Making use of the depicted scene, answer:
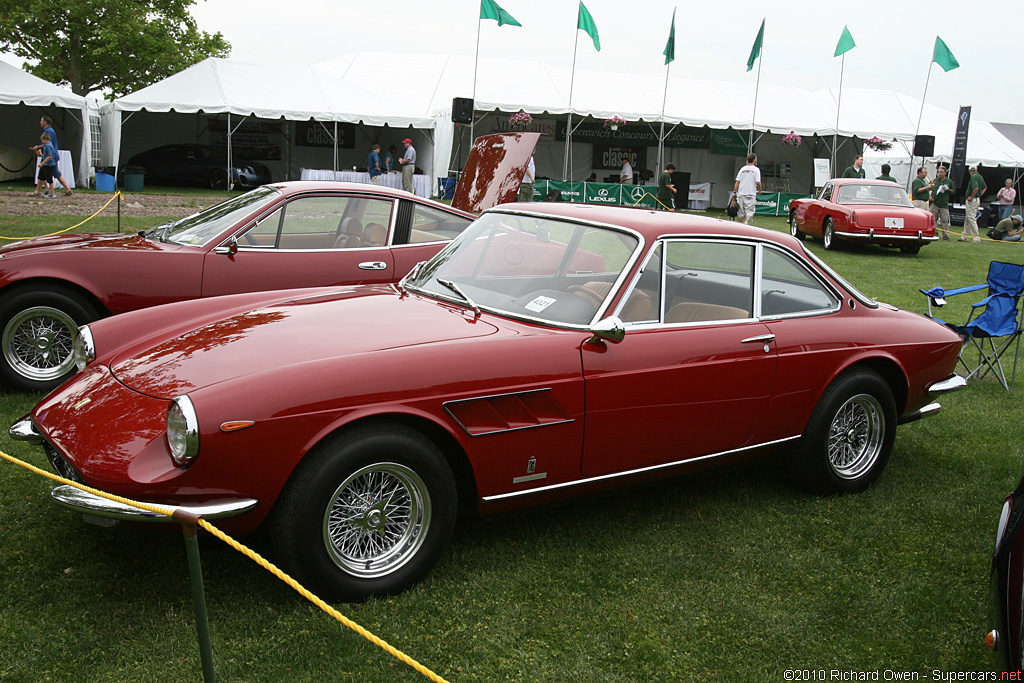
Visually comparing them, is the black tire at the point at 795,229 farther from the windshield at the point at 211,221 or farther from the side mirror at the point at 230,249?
the side mirror at the point at 230,249

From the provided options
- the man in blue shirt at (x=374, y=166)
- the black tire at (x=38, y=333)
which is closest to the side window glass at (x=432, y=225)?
the black tire at (x=38, y=333)

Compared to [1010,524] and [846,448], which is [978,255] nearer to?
[846,448]

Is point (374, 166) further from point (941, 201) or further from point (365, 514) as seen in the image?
point (365, 514)

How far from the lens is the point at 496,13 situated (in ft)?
69.1

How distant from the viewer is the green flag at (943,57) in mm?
24656

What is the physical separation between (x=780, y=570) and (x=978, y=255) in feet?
53.9

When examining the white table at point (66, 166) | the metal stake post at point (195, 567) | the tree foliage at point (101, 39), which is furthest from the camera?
the tree foliage at point (101, 39)

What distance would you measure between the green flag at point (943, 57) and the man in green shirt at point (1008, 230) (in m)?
6.59

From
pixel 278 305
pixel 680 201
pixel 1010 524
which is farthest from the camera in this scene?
pixel 680 201

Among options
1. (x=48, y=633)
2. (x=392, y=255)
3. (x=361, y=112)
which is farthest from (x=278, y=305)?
(x=361, y=112)

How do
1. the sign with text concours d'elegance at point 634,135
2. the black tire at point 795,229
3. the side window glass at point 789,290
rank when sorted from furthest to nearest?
the sign with text concours d'elegance at point 634,135, the black tire at point 795,229, the side window glass at point 789,290

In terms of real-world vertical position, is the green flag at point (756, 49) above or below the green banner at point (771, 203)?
above

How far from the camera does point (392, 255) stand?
6.43m

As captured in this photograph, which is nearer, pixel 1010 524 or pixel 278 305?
pixel 1010 524
